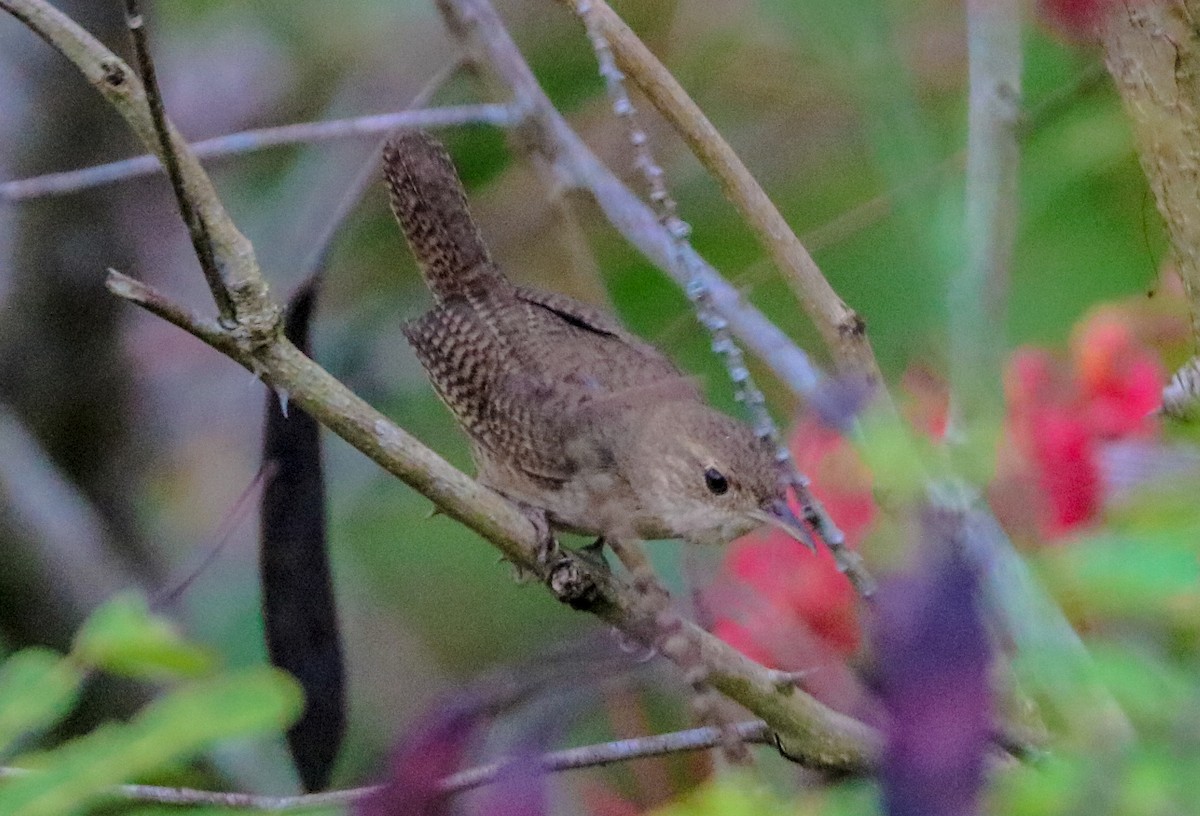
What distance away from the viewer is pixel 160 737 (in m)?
0.81

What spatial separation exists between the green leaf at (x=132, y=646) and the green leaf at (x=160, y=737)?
77mm

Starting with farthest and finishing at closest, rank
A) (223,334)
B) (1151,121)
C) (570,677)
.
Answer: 1. (1151,121)
2. (223,334)
3. (570,677)

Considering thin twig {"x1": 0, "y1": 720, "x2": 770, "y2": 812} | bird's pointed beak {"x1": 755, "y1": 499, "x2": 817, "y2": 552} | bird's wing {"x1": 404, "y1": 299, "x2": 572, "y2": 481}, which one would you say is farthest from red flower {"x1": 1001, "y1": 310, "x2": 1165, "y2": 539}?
bird's wing {"x1": 404, "y1": 299, "x2": 572, "y2": 481}

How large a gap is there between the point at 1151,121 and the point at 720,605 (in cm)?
59

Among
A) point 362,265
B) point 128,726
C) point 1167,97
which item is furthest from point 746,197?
point 362,265

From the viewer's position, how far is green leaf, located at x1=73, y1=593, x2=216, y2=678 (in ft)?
3.01

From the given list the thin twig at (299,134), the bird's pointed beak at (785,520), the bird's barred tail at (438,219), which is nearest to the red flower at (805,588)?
the bird's pointed beak at (785,520)

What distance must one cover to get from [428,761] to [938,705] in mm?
272

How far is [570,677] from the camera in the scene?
2.32 ft

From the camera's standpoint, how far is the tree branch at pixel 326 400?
1.01 metres

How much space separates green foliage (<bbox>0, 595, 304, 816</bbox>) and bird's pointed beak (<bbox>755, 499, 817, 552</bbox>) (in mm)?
821

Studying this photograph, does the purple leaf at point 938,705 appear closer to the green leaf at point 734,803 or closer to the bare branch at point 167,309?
the green leaf at point 734,803

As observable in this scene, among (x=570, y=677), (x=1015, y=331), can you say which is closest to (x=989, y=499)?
(x=570, y=677)

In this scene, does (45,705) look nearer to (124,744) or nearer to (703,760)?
(124,744)
